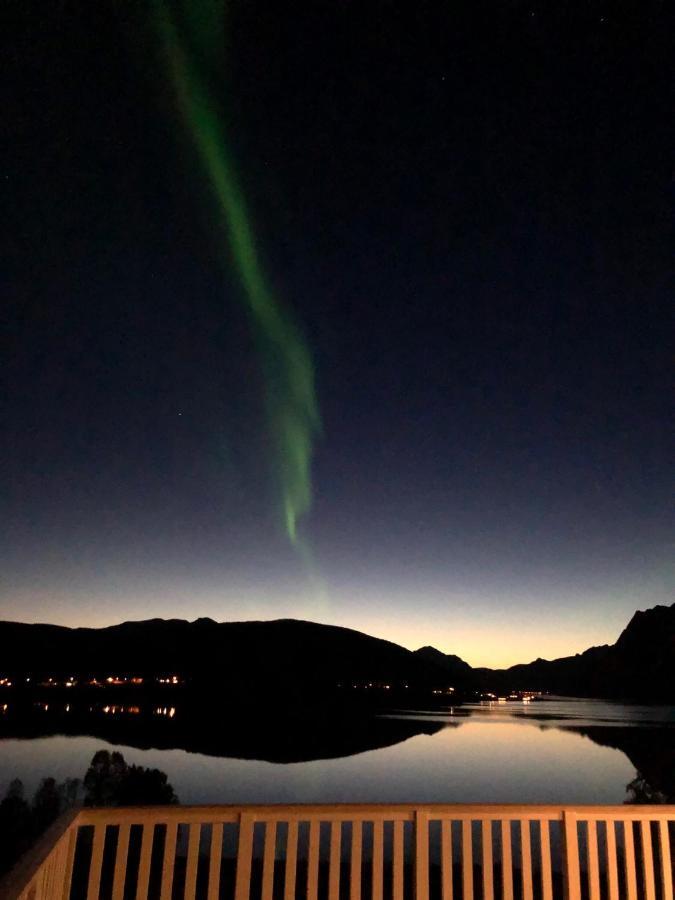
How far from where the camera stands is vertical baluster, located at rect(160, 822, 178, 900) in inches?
111

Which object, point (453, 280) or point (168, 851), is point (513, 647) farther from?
point (168, 851)

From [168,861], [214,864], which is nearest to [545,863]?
[214,864]

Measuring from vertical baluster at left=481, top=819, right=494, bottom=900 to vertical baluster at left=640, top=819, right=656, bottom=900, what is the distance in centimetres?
62

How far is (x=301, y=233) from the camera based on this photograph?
10273mm

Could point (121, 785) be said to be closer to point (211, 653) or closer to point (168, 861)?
point (168, 861)

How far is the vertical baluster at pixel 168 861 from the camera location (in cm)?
283

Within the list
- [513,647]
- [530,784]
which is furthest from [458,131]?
[530,784]

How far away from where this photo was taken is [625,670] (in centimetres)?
10544

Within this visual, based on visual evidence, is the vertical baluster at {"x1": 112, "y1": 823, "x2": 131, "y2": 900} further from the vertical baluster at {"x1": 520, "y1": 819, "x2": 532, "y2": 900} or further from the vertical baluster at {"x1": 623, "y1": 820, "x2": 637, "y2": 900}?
the vertical baluster at {"x1": 623, "y1": 820, "x2": 637, "y2": 900}

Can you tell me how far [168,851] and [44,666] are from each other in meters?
69.4

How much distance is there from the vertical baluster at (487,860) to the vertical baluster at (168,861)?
1.28m

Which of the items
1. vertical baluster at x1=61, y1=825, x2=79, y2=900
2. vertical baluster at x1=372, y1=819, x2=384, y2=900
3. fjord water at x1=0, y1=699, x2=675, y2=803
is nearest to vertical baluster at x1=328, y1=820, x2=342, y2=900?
vertical baluster at x1=372, y1=819, x2=384, y2=900

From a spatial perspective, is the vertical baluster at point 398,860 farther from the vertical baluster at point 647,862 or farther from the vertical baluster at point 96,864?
the vertical baluster at point 96,864

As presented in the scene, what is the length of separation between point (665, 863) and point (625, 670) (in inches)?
4504
